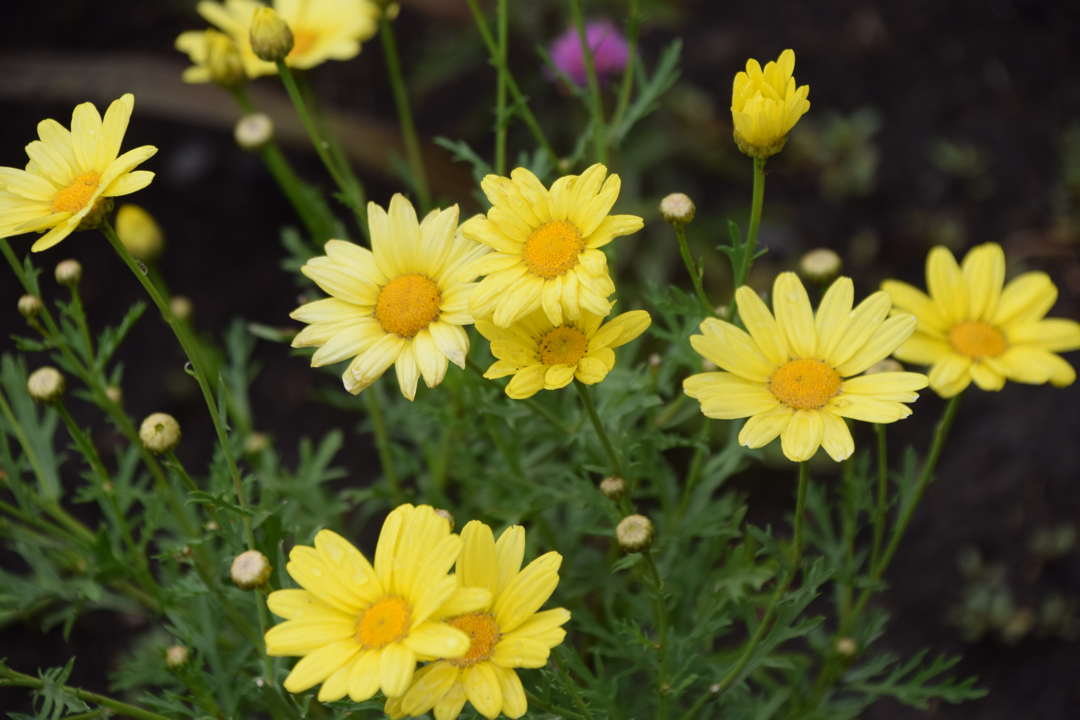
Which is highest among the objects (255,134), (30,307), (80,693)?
(255,134)

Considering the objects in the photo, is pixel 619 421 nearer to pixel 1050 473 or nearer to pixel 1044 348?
pixel 1044 348

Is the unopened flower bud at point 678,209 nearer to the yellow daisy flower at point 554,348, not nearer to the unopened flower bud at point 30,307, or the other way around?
the yellow daisy flower at point 554,348

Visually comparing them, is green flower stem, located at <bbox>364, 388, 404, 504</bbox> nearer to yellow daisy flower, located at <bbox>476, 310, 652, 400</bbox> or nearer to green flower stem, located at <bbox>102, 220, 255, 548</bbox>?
green flower stem, located at <bbox>102, 220, 255, 548</bbox>

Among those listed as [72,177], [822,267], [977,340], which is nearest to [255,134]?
[72,177]

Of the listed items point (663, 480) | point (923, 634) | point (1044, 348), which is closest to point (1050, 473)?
point (923, 634)

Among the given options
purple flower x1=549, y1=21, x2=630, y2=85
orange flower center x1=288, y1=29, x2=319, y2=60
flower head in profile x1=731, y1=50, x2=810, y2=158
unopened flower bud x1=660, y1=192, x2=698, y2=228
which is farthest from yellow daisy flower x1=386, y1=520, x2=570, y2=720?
purple flower x1=549, y1=21, x2=630, y2=85

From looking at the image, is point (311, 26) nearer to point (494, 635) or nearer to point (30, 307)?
point (30, 307)

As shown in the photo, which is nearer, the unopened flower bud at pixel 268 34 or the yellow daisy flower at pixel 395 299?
the yellow daisy flower at pixel 395 299

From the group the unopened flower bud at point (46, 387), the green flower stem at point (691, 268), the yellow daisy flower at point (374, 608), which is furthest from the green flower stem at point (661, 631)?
the unopened flower bud at point (46, 387)
